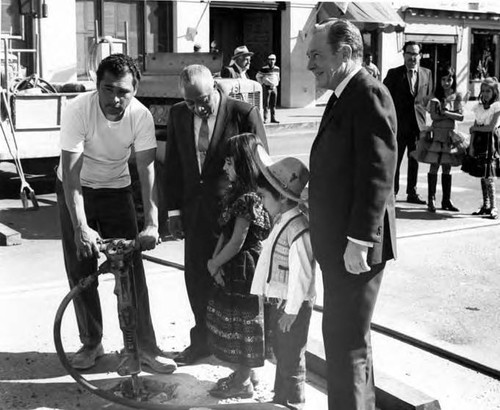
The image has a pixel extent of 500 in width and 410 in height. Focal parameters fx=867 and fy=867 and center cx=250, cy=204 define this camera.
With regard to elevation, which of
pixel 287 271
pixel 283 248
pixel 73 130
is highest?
pixel 73 130

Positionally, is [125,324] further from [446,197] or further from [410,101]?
[410,101]

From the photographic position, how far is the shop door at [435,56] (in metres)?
31.2

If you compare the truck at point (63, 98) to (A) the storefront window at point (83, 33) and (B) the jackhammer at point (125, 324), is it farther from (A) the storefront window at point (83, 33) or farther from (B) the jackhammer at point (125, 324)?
(A) the storefront window at point (83, 33)

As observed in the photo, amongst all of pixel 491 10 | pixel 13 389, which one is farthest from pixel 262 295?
pixel 491 10

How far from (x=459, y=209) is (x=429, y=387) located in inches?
231

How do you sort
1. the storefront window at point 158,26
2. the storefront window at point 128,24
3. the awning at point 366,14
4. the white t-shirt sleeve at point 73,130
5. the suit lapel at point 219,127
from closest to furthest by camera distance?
the white t-shirt sleeve at point 73,130, the suit lapel at point 219,127, the storefront window at point 128,24, the storefront window at point 158,26, the awning at point 366,14

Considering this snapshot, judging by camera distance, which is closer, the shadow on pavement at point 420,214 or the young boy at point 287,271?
the young boy at point 287,271

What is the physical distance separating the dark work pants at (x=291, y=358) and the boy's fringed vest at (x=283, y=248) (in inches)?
6.6

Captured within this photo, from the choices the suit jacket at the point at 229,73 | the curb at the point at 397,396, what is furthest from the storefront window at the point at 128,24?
the curb at the point at 397,396

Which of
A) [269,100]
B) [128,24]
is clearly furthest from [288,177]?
[128,24]

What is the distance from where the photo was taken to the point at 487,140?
941 cm

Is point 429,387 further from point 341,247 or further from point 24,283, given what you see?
point 24,283

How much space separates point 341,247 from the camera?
3.72 metres

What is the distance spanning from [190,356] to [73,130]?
4.77ft
